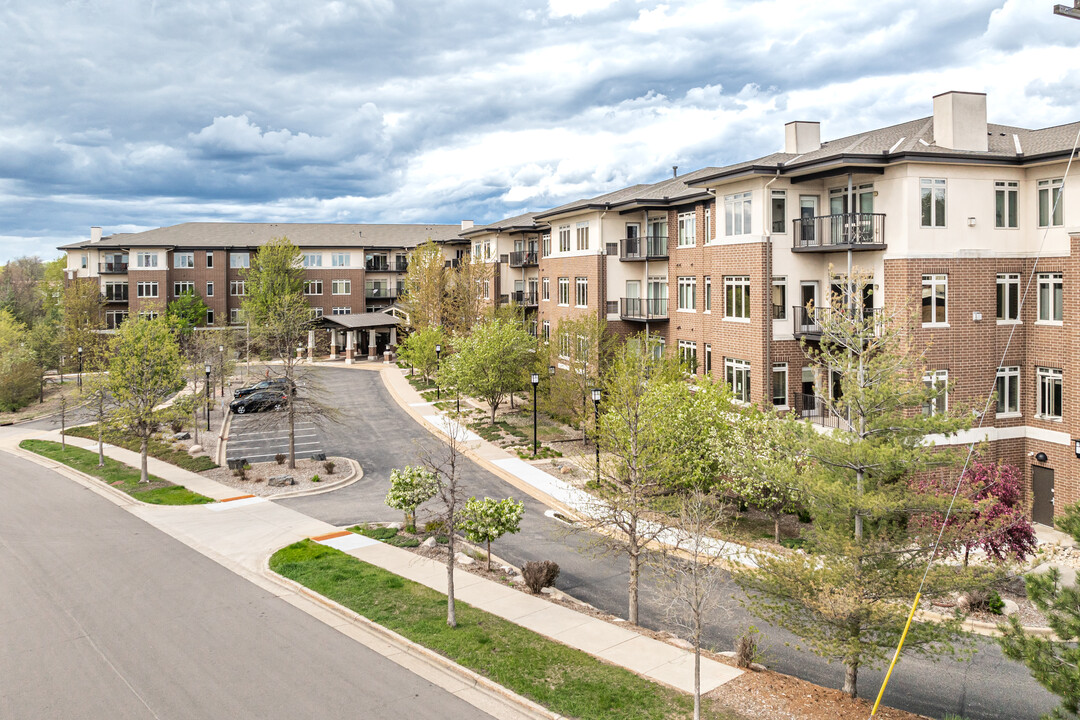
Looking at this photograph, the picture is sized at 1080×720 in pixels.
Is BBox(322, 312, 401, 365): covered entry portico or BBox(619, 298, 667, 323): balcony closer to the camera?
BBox(619, 298, 667, 323): balcony

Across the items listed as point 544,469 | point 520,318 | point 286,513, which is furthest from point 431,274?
point 286,513

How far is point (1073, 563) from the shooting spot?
21.2m

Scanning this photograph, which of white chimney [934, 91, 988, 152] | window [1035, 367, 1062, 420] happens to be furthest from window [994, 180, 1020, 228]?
window [1035, 367, 1062, 420]

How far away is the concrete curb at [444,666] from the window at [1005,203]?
24239 millimetres

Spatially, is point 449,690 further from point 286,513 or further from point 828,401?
point 286,513

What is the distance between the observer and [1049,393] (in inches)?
1008

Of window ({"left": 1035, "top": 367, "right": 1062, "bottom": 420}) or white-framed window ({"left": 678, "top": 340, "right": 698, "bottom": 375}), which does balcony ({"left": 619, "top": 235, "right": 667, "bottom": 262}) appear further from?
window ({"left": 1035, "top": 367, "right": 1062, "bottom": 420})

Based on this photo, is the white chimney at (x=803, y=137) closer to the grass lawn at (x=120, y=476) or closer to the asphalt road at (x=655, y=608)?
the asphalt road at (x=655, y=608)

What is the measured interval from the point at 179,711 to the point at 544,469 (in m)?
21.4

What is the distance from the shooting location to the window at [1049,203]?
25031mm

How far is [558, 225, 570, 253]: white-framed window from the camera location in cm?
4547

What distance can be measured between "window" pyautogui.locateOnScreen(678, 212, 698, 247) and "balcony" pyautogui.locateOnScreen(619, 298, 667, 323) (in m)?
3.89

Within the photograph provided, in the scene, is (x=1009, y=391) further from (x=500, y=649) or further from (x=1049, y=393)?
(x=500, y=649)

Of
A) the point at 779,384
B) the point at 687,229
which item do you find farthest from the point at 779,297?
the point at 687,229
